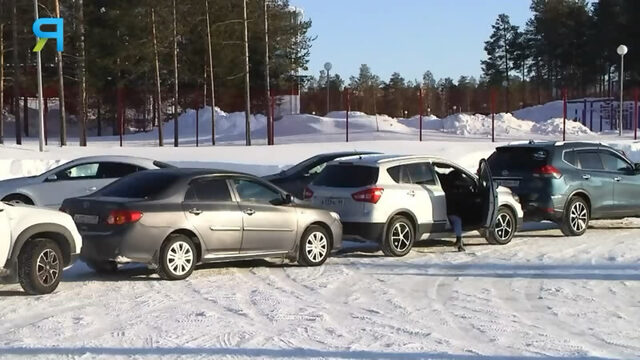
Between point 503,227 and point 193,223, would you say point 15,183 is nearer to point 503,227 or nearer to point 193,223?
point 193,223

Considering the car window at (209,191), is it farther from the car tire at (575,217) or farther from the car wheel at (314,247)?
the car tire at (575,217)

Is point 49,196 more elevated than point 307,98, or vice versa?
point 307,98

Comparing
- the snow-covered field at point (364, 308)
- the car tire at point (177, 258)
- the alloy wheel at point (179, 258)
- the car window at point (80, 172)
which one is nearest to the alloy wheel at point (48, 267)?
the snow-covered field at point (364, 308)

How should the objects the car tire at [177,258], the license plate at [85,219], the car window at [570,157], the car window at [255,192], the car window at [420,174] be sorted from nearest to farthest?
the license plate at [85,219] < the car tire at [177,258] < the car window at [255,192] < the car window at [420,174] < the car window at [570,157]

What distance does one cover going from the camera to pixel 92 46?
53.4 meters

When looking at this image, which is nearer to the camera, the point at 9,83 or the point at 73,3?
the point at 73,3

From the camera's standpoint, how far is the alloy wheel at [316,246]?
12.0 m

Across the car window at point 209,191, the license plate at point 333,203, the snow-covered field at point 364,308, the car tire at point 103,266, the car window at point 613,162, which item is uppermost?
the car window at point 613,162

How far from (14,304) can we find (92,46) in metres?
46.5

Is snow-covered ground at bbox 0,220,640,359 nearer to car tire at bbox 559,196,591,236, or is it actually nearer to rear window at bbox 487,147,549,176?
car tire at bbox 559,196,591,236

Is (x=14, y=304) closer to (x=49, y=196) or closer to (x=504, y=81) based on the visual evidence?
(x=49, y=196)

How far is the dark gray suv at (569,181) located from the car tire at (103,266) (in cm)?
723

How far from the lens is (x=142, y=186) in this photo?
10953 millimetres

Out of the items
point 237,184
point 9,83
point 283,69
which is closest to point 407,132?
point 283,69
